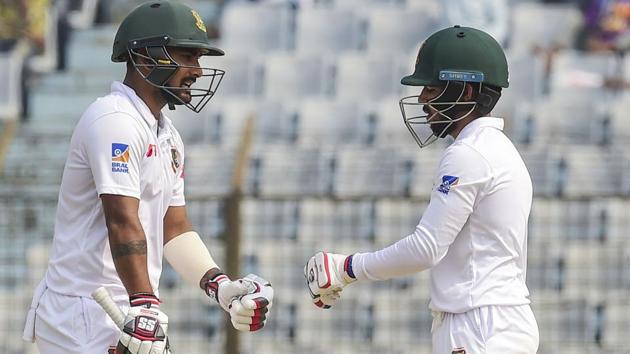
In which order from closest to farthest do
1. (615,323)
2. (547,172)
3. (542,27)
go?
(615,323), (547,172), (542,27)

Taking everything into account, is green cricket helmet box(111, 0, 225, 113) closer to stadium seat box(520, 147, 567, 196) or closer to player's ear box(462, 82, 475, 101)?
player's ear box(462, 82, 475, 101)

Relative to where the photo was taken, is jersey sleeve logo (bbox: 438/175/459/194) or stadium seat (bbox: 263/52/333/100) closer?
jersey sleeve logo (bbox: 438/175/459/194)

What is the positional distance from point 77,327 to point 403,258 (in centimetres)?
109

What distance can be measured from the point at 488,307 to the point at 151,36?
144 centimetres

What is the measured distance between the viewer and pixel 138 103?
5020mm

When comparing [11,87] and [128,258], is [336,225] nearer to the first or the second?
[11,87]

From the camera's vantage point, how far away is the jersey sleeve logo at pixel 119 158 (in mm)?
4797

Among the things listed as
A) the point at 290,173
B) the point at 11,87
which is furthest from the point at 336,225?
the point at 11,87

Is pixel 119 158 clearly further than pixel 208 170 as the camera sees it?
No

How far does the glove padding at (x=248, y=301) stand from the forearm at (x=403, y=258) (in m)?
0.34

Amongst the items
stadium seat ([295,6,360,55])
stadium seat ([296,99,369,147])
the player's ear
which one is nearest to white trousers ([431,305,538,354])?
the player's ear

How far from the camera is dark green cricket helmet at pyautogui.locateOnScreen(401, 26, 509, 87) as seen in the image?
16.4ft

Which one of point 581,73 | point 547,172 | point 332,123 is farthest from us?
point 581,73

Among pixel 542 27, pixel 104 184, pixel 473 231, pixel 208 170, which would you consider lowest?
pixel 208 170
